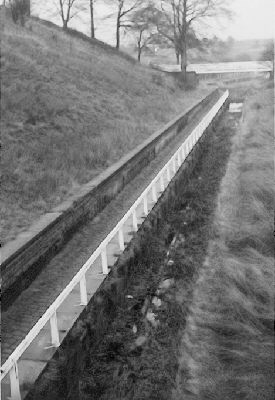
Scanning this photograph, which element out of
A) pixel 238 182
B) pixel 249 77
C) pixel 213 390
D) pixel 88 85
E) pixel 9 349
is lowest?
pixel 213 390

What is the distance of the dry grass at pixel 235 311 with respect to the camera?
5.23 m

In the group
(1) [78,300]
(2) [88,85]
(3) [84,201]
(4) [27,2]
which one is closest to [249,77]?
(4) [27,2]

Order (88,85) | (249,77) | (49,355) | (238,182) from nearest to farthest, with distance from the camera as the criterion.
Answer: (49,355), (238,182), (88,85), (249,77)

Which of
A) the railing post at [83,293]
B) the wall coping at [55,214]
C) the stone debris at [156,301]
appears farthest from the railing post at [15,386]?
the stone debris at [156,301]

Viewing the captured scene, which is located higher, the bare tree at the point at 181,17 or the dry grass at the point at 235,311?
the bare tree at the point at 181,17

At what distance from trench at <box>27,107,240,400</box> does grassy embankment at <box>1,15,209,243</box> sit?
6.44 ft

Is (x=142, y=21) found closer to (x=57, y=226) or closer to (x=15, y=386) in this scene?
(x=57, y=226)

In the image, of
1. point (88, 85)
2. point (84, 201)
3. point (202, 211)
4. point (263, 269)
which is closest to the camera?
point (263, 269)

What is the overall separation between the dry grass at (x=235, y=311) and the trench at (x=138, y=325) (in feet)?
0.75

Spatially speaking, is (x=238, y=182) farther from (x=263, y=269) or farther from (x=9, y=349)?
(x=9, y=349)

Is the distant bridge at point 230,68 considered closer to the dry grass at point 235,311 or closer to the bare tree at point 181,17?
the bare tree at point 181,17

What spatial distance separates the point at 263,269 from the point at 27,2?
21.2 meters

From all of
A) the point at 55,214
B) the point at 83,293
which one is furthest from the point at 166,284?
the point at 55,214

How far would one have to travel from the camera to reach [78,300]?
19.9 ft
